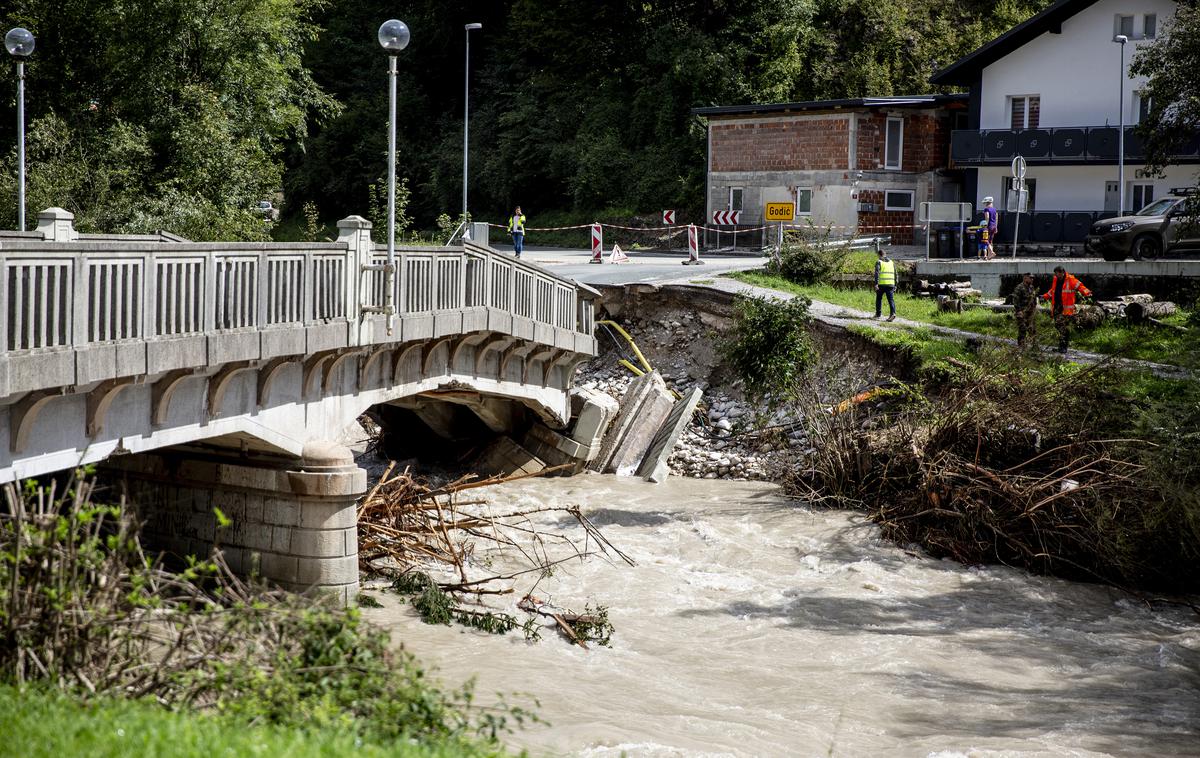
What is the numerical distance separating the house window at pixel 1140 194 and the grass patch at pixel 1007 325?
1135cm

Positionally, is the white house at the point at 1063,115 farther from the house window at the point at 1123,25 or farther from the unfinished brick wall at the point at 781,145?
the unfinished brick wall at the point at 781,145

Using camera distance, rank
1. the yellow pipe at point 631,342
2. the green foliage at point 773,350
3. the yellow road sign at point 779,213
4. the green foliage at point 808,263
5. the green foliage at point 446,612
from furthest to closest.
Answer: the yellow road sign at point 779,213
the green foliage at point 808,263
the yellow pipe at point 631,342
the green foliage at point 773,350
the green foliage at point 446,612

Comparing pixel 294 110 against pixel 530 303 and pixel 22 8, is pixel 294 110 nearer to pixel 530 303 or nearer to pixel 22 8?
pixel 22 8

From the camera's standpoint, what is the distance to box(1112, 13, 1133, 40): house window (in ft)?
126

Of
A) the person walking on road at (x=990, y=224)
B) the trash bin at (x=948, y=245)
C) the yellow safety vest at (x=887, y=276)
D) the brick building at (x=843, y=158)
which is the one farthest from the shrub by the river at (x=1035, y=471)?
the brick building at (x=843, y=158)

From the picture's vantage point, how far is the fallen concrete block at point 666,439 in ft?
79.5

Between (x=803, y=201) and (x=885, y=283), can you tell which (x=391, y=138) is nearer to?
(x=885, y=283)

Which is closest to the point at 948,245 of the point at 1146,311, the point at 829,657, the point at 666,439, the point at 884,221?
the point at 884,221

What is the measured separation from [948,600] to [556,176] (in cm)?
3867

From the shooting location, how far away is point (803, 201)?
143 feet

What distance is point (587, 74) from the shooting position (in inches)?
2180

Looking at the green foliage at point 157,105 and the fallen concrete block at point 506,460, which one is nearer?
the fallen concrete block at point 506,460

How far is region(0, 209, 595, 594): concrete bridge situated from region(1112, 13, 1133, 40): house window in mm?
24150

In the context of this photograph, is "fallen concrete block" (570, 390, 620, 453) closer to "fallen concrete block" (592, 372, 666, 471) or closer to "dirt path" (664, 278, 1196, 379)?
"fallen concrete block" (592, 372, 666, 471)
